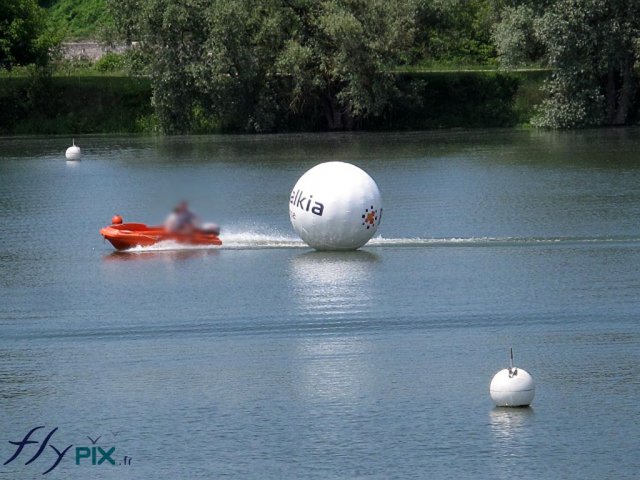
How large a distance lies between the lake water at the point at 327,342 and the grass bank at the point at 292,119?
33641mm

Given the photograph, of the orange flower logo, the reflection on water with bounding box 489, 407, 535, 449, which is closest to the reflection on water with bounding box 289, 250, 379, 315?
the orange flower logo

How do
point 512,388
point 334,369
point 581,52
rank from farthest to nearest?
point 581,52 < point 334,369 < point 512,388

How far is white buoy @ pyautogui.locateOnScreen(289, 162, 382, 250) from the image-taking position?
29.6 metres

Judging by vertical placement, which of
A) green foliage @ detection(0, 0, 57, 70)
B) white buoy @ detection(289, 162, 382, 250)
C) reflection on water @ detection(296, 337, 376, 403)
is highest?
green foliage @ detection(0, 0, 57, 70)

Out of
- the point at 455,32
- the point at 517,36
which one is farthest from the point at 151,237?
the point at 455,32

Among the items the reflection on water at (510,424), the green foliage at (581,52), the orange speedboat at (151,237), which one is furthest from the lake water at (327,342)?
the green foliage at (581,52)

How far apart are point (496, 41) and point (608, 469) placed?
58523mm

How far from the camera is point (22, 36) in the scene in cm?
8112

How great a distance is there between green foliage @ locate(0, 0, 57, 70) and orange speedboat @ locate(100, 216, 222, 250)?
49113mm

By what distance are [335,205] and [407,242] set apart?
412 centimetres

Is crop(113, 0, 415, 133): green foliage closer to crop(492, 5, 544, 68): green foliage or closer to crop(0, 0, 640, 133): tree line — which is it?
crop(0, 0, 640, 133): tree line

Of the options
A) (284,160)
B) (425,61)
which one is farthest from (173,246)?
(425,61)

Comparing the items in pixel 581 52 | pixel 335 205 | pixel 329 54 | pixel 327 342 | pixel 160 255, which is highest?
pixel 329 54

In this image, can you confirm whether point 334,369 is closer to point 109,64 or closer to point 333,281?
point 333,281
